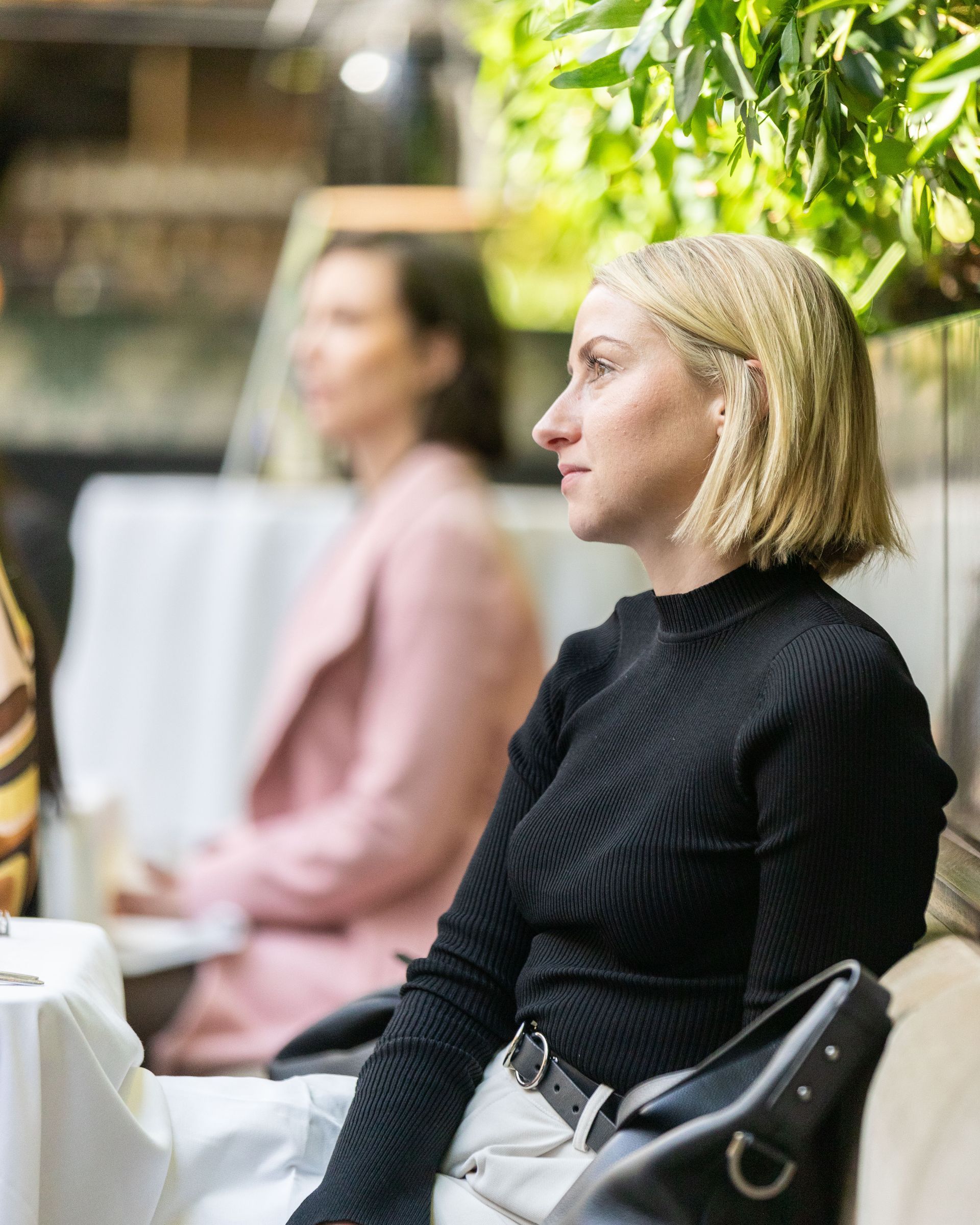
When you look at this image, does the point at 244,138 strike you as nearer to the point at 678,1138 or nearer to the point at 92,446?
the point at 92,446

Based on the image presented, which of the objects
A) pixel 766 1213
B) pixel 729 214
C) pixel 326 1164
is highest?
pixel 729 214

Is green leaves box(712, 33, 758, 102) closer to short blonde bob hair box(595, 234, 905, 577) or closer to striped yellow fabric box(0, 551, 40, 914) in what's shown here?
short blonde bob hair box(595, 234, 905, 577)

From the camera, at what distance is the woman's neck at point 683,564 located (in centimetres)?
105

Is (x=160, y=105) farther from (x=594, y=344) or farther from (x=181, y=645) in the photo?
(x=594, y=344)

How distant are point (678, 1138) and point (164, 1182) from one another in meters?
0.42

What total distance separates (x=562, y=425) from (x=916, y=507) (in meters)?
0.39

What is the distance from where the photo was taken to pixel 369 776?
7.30 feet

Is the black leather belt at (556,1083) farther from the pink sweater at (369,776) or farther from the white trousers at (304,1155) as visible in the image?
the pink sweater at (369,776)

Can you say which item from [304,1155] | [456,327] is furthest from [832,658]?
[456,327]

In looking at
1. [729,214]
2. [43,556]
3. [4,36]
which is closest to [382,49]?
[4,36]

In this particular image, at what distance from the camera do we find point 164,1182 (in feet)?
3.30

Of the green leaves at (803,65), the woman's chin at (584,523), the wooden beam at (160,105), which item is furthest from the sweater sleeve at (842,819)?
the wooden beam at (160,105)

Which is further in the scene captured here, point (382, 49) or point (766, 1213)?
point (382, 49)

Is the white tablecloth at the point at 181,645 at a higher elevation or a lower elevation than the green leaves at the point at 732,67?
lower
